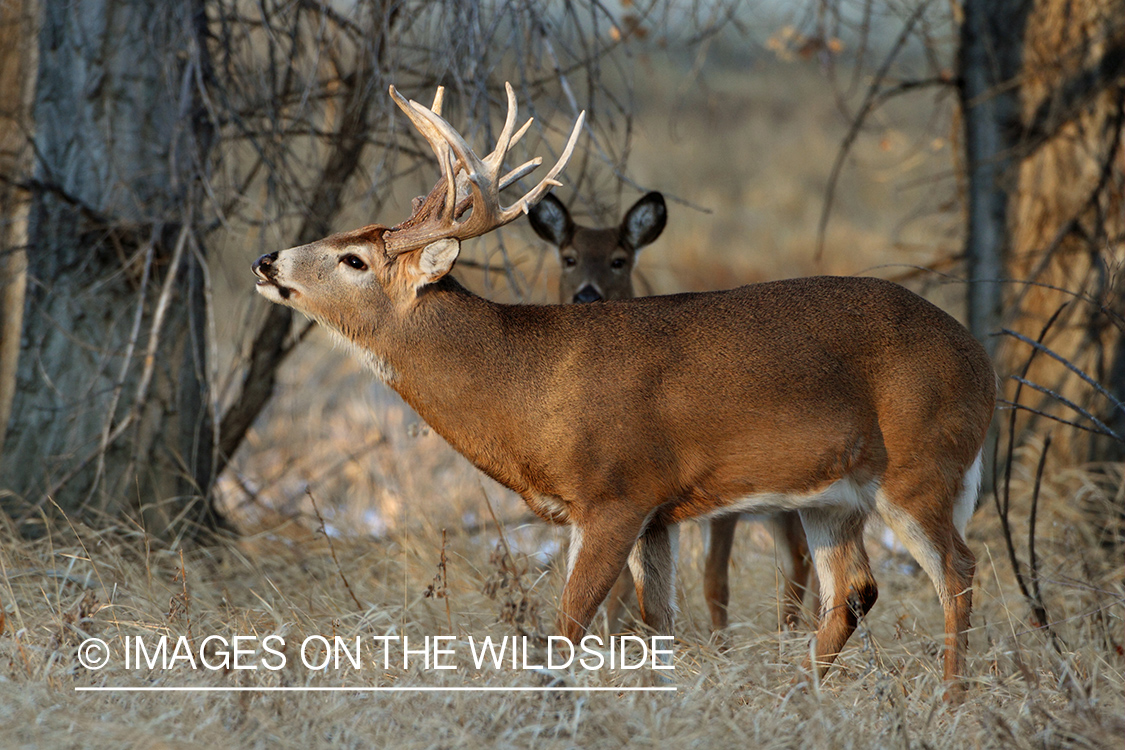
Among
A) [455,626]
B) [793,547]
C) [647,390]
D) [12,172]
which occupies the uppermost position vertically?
[12,172]

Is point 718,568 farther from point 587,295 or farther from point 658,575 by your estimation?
point 587,295

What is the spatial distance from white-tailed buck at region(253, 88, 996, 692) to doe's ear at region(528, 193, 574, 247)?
1808 mm

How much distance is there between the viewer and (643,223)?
20.4ft

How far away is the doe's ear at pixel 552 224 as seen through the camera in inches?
246

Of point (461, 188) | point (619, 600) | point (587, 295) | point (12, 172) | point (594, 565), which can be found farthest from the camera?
point (12, 172)

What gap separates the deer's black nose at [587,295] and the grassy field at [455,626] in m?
0.34

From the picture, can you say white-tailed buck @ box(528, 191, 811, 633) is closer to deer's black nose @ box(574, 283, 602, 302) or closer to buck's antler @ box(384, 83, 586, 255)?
deer's black nose @ box(574, 283, 602, 302)

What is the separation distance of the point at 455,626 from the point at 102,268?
8.34 feet

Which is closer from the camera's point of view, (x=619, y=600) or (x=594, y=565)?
(x=594, y=565)

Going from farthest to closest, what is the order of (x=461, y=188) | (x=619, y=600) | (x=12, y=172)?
(x=12, y=172), (x=619, y=600), (x=461, y=188)

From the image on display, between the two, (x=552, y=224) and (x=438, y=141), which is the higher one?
(x=438, y=141)

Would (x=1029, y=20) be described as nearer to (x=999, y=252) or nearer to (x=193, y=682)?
(x=999, y=252)

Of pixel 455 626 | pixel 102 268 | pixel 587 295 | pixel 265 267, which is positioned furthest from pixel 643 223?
pixel 102 268

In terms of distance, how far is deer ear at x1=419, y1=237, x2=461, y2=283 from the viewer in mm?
4242
